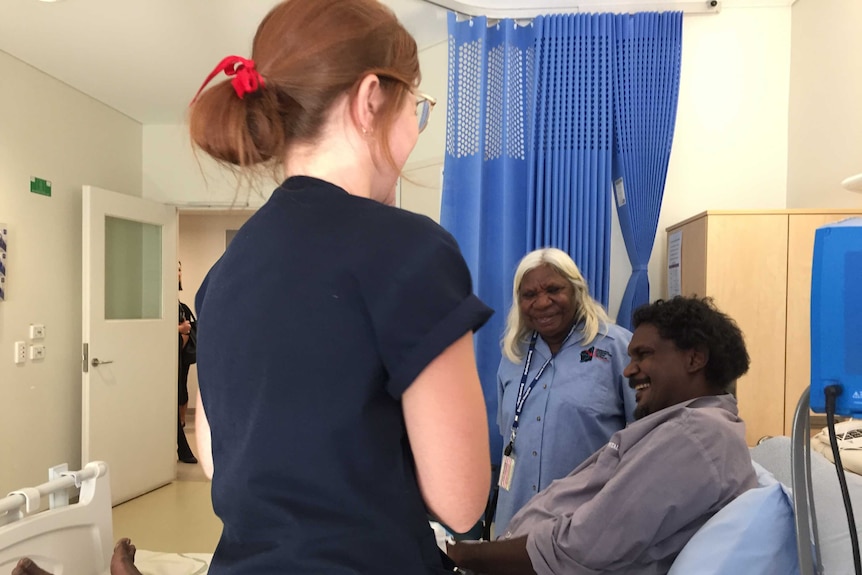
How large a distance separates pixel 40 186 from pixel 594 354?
10.9 ft

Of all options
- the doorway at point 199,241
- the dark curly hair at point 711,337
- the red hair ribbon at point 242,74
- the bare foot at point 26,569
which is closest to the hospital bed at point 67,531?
the bare foot at point 26,569

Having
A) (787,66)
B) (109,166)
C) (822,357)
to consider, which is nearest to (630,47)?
(787,66)

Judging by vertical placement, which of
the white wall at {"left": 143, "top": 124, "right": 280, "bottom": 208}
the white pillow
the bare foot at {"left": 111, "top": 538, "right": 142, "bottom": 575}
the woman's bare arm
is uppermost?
the white wall at {"left": 143, "top": 124, "right": 280, "bottom": 208}

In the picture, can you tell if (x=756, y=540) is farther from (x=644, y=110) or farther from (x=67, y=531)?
(x=644, y=110)

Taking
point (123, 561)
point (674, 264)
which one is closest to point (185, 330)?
point (674, 264)

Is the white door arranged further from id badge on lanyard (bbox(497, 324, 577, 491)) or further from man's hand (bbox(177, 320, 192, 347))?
id badge on lanyard (bbox(497, 324, 577, 491))

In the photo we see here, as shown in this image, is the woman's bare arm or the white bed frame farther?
the white bed frame

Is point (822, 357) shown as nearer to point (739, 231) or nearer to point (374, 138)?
point (374, 138)

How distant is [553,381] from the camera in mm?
2061

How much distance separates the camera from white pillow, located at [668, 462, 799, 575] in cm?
105

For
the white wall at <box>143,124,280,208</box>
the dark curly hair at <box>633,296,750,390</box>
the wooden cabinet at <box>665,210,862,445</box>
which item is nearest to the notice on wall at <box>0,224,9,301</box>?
the white wall at <box>143,124,280,208</box>

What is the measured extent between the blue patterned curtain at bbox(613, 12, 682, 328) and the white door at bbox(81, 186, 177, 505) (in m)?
3.10

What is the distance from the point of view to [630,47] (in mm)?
2547

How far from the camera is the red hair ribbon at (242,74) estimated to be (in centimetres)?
58
